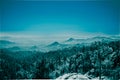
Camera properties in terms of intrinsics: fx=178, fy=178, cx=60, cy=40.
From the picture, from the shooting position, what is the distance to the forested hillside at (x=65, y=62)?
369 cm

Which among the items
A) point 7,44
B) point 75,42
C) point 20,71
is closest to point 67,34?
point 75,42

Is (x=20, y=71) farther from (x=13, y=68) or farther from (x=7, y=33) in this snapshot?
(x=7, y=33)

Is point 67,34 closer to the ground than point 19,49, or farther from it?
farther from it

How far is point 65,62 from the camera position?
14.0 ft

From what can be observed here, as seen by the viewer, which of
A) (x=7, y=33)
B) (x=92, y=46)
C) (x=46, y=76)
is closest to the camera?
(x=7, y=33)

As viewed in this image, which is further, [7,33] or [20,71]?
[20,71]

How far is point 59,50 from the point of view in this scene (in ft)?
12.5

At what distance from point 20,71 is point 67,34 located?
144 cm

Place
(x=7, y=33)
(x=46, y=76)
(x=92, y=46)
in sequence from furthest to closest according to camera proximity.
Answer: (x=46, y=76), (x=92, y=46), (x=7, y=33)

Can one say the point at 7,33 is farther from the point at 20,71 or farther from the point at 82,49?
the point at 82,49

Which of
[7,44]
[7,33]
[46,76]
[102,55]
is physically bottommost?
[46,76]

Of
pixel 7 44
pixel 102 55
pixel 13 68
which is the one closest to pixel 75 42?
pixel 102 55

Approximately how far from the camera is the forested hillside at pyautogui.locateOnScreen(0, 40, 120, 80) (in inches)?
145

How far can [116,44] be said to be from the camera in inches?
151
